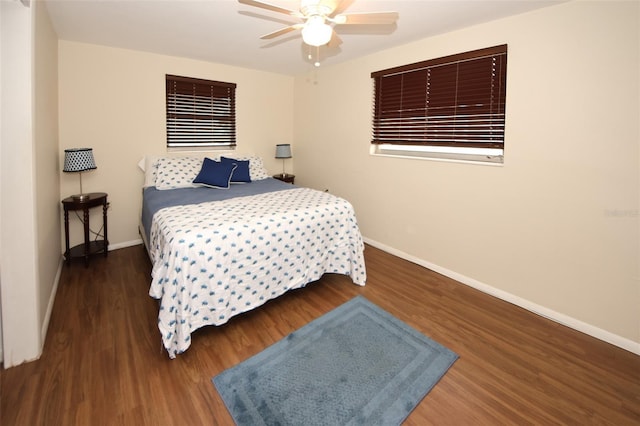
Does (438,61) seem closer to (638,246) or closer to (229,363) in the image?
(638,246)

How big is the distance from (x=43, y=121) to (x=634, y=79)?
153 inches

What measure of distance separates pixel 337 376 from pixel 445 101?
8.26ft

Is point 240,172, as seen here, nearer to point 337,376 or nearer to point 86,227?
point 86,227

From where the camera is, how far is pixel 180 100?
378 cm

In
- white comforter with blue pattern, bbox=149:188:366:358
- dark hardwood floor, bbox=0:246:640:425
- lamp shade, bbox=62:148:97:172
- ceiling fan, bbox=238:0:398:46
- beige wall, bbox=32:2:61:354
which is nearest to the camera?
dark hardwood floor, bbox=0:246:640:425

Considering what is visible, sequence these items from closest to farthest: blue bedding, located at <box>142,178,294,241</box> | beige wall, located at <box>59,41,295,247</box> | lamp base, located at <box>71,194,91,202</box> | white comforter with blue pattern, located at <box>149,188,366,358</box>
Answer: white comforter with blue pattern, located at <box>149,188,366,358</box>, blue bedding, located at <box>142,178,294,241</box>, lamp base, located at <box>71,194,91,202</box>, beige wall, located at <box>59,41,295,247</box>

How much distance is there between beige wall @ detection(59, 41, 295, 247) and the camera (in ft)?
10.2

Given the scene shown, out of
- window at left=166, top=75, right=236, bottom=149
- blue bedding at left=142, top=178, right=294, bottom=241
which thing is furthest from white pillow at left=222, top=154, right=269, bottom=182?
window at left=166, top=75, right=236, bottom=149

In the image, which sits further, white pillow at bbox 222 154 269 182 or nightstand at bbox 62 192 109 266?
white pillow at bbox 222 154 269 182

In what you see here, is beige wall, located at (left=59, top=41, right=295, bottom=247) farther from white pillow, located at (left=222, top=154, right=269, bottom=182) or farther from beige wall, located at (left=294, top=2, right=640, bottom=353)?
beige wall, located at (left=294, top=2, right=640, bottom=353)

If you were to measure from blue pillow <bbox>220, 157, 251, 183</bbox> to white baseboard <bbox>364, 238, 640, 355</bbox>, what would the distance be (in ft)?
6.80

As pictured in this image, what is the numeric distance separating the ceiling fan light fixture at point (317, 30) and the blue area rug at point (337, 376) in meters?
1.86

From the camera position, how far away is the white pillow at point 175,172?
335cm

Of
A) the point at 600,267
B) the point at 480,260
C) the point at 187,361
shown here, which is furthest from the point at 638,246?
the point at 187,361
